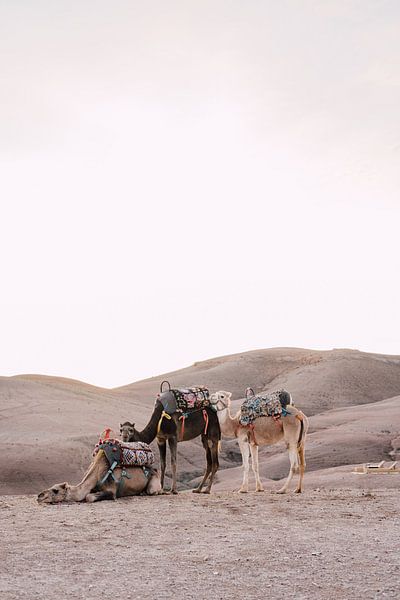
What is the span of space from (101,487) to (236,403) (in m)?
26.8

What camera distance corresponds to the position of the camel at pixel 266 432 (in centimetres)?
1547

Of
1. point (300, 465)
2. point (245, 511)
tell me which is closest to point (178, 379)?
point (300, 465)

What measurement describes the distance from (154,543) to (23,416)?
23.7 m

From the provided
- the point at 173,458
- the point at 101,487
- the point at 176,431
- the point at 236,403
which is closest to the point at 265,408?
the point at 176,431

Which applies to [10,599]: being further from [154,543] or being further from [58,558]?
[154,543]

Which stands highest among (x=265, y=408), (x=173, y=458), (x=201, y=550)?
(x=265, y=408)

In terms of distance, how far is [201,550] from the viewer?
918 centimetres

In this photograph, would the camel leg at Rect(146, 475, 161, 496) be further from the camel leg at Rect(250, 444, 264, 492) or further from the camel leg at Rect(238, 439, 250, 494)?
the camel leg at Rect(250, 444, 264, 492)

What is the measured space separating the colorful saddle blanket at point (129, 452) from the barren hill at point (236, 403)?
6.20m

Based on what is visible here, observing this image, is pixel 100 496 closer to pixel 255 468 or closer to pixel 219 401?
pixel 219 401

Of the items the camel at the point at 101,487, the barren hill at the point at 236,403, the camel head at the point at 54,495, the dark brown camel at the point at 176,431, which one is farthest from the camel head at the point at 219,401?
the barren hill at the point at 236,403

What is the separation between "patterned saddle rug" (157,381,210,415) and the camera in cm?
1520

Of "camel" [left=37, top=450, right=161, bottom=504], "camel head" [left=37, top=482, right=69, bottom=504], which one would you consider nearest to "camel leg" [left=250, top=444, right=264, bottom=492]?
"camel" [left=37, top=450, right=161, bottom=504]

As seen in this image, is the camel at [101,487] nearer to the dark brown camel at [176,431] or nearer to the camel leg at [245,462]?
the dark brown camel at [176,431]
